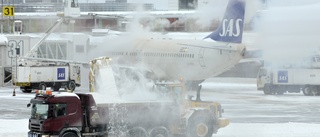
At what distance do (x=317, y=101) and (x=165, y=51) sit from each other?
13.7m

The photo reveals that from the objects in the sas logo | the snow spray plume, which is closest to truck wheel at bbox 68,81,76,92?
the sas logo

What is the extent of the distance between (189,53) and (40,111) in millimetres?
31363

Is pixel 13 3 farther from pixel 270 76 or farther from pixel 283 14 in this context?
pixel 283 14

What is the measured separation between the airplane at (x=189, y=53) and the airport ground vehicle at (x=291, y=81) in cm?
630

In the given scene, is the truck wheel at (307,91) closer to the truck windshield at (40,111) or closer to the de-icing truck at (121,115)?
the de-icing truck at (121,115)

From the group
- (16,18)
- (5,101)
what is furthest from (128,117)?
(16,18)

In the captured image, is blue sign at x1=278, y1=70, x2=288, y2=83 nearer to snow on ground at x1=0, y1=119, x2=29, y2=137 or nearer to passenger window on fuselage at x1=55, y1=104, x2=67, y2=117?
snow on ground at x1=0, y1=119, x2=29, y2=137

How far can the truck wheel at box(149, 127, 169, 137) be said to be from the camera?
26.1 meters

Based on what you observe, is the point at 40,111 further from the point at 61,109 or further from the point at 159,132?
the point at 159,132

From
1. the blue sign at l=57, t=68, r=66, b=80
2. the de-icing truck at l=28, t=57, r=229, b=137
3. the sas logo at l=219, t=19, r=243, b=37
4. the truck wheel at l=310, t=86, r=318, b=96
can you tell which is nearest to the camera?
the de-icing truck at l=28, t=57, r=229, b=137

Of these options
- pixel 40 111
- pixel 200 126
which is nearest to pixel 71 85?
pixel 200 126

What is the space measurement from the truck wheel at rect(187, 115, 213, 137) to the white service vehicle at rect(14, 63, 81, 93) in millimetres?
33139

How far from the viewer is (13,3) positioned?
94.2 metres

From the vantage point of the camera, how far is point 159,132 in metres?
26.2
